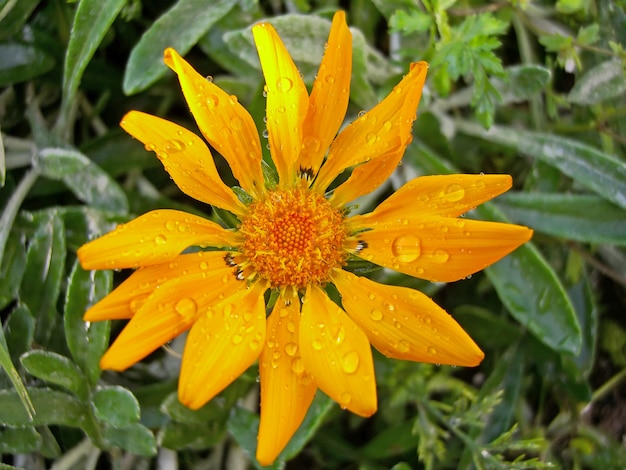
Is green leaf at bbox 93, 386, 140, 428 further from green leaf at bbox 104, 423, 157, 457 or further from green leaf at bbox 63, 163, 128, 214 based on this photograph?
green leaf at bbox 63, 163, 128, 214

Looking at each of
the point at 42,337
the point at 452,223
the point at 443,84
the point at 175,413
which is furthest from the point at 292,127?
the point at 42,337

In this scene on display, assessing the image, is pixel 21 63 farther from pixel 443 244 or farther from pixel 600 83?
pixel 600 83

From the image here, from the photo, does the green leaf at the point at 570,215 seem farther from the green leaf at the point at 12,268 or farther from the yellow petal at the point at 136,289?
the green leaf at the point at 12,268

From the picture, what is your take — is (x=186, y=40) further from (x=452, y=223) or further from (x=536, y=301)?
(x=536, y=301)

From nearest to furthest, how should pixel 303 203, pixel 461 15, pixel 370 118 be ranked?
pixel 370 118 < pixel 303 203 < pixel 461 15

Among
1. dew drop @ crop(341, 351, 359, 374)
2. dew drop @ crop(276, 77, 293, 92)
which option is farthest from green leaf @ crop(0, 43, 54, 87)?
dew drop @ crop(341, 351, 359, 374)

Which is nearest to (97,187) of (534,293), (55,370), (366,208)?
(55,370)

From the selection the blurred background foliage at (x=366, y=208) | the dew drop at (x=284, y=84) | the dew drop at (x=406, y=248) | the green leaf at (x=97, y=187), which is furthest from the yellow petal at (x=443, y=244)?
the green leaf at (x=97, y=187)
